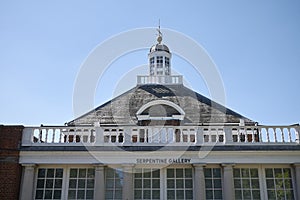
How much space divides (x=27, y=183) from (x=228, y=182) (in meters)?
6.69

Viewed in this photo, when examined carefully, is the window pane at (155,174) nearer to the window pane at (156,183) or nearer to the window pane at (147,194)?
the window pane at (156,183)

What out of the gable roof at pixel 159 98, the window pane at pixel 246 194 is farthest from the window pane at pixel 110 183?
the gable roof at pixel 159 98

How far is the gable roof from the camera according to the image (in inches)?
619

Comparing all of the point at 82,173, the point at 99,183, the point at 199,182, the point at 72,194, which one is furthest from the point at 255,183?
the point at 72,194

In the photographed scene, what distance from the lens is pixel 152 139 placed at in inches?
452

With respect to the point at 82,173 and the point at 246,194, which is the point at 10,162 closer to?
the point at 82,173

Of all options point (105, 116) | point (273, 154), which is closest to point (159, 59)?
point (105, 116)

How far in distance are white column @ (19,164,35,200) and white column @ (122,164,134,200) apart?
3.10 m

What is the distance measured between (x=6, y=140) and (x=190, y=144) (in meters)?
6.35

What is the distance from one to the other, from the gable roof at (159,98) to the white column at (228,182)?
477 cm

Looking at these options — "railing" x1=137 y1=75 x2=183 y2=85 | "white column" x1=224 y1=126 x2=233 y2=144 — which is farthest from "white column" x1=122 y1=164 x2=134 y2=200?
"railing" x1=137 y1=75 x2=183 y2=85

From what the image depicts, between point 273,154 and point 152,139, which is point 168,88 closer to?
point 152,139

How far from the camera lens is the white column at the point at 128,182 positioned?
10.6 metres

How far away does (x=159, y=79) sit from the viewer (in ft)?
61.9
